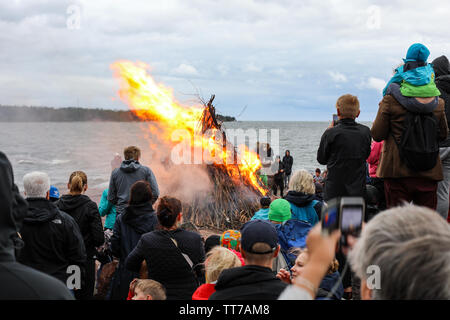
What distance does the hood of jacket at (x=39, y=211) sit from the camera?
13.1 feet

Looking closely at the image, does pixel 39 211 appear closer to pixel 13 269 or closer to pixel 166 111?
pixel 13 269

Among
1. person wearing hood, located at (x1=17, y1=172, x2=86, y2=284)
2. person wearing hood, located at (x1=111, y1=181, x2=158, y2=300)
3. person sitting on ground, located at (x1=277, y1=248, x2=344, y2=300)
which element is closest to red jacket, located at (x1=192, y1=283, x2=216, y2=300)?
person sitting on ground, located at (x1=277, y1=248, x2=344, y2=300)

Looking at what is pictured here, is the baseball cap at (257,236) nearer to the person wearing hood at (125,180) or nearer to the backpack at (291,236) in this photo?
the backpack at (291,236)

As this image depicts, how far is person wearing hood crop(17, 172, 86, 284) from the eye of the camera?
13.1 feet

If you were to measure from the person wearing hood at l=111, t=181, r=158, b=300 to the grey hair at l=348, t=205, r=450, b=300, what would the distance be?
3.51 meters

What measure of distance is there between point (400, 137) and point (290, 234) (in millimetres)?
1513

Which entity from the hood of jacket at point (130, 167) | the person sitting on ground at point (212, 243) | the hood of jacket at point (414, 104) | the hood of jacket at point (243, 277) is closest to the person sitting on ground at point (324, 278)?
the hood of jacket at point (243, 277)

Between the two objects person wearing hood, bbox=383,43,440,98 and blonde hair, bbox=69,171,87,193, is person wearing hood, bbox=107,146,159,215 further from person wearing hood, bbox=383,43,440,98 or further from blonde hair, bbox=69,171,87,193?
person wearing hood, bbox=383,43,440,98

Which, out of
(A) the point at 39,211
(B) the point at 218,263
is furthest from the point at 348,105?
(A) the point at 39,211

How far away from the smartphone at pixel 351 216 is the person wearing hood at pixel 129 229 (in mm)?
3287

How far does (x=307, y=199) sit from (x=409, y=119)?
153cm

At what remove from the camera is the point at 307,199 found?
5.08 meters
